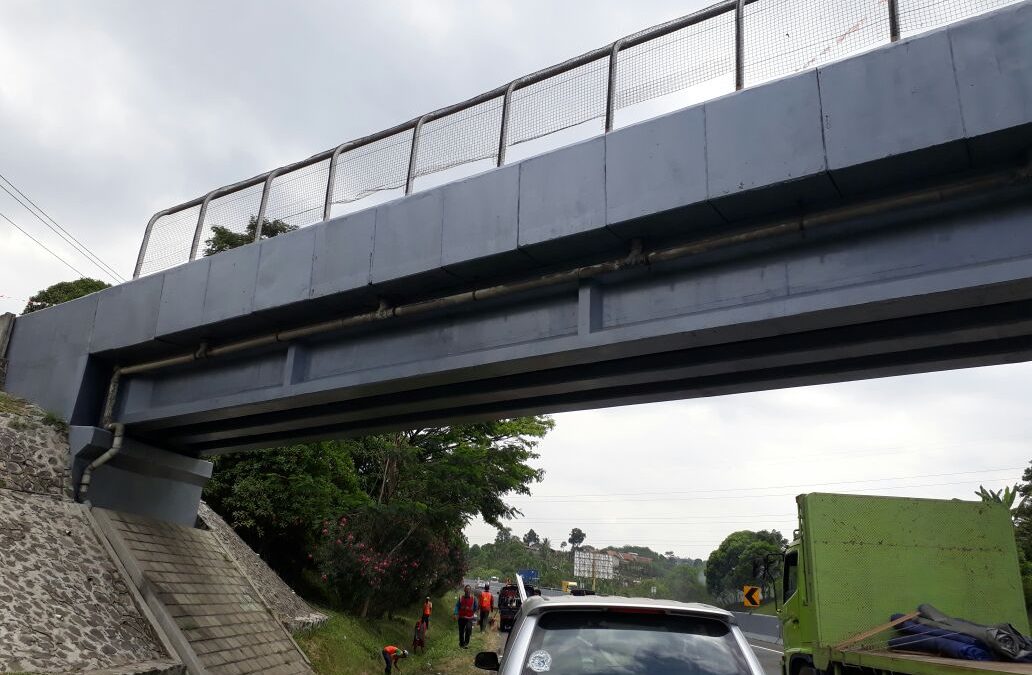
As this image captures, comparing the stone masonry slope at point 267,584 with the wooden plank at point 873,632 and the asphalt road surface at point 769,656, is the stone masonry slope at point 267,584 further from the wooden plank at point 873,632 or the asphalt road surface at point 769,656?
the wooden plank at point 873,632

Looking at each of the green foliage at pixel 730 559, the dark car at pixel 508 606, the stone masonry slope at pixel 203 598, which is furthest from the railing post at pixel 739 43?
the green foliage at pixel 730 559

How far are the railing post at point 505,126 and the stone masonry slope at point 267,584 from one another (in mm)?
9347

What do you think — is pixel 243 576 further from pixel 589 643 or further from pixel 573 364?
pixel 589 643

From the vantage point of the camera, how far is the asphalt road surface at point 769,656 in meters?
17.3

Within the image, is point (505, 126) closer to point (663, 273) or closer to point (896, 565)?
point (663, 273)

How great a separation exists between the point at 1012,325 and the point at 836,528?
8.97ft

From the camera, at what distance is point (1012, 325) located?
6113 mm

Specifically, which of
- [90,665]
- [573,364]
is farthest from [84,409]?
[573,364]

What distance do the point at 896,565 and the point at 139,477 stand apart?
11.2m

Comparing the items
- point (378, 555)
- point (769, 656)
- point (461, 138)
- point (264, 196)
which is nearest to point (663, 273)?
point (461, 138)

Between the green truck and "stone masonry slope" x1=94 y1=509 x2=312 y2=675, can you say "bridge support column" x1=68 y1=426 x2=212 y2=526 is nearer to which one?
"stone masonry slope" x1=94 y1=509 x2=312 y2=675

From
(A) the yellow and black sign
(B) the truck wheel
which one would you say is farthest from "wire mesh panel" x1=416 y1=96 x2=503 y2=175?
(A) the yellow and black sign

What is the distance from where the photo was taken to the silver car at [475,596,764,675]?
3.53 meters

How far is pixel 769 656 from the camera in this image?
2086cm
